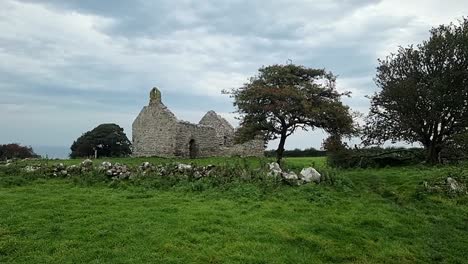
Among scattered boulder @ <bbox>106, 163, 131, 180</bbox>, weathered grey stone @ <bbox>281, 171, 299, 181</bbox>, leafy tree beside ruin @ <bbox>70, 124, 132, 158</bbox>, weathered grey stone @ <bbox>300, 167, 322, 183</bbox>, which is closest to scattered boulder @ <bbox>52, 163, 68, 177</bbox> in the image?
scattered boulder @ <bbox>106, 163, 131, 180</bbox>

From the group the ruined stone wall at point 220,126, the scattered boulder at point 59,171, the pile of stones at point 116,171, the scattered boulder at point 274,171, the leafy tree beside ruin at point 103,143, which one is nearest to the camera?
the scattered boulder at point 274,171

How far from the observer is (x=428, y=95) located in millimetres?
23375

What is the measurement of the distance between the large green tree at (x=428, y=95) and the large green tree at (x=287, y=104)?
3.37 meters

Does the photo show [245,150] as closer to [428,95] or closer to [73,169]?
[428,95]

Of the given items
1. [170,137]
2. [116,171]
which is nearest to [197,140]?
[170,137]

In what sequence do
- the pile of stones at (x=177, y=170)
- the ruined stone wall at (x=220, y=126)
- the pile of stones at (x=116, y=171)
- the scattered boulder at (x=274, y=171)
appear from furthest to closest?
1. the ruined stone wall at (x=220, y=126)
2. the pile of stones at (x=116, y=171)
3. the pile of stones at (x=177, y=170)
4. the scattered boulder at (x=274, y=171)

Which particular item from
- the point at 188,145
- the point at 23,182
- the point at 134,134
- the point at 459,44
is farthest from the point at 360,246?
the point at 134,134

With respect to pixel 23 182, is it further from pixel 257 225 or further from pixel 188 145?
pixel 188 145

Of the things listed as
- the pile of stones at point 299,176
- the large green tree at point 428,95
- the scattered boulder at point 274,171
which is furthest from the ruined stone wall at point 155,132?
the pile of stones at point 299,176

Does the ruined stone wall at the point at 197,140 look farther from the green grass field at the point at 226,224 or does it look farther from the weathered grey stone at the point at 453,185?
the weathered grey stone at the point at 453,185

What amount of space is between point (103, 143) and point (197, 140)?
45.5 ft

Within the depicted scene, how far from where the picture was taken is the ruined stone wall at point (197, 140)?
34744mm

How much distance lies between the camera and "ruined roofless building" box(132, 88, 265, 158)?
34688mm

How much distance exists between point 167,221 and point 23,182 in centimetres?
797
